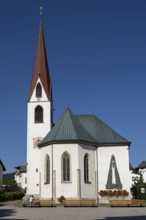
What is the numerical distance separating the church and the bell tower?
0.13 m

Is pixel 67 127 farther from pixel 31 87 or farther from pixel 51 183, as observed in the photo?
pixel 31 87

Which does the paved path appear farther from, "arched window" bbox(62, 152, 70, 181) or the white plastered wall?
the white plastered wall

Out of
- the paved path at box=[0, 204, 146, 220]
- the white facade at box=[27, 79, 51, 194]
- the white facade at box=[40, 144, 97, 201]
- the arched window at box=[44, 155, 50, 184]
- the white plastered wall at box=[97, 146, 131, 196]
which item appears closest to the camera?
the paved path at box=[0, 204, 146, 220]

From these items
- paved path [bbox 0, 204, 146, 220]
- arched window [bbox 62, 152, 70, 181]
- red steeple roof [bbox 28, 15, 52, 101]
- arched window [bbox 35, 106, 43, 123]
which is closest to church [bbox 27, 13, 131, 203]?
arched window [bbox 62, 152, 70, 181]

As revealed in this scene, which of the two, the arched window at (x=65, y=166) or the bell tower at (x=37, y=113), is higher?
the bell tower at (x=37, y=113)

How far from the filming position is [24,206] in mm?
32312

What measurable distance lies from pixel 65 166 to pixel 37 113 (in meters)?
12.0

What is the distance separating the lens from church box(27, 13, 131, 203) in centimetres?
3753

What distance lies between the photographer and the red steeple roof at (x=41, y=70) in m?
48.5

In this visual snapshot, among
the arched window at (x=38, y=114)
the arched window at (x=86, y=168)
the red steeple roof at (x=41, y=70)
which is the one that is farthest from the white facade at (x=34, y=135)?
the arched window at (x=86, y=168)

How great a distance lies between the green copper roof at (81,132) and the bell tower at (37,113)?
16.5ft

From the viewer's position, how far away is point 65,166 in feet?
124

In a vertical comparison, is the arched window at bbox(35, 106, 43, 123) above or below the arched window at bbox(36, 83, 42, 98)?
below

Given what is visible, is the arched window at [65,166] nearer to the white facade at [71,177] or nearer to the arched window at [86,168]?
the white facade at [71,177]
